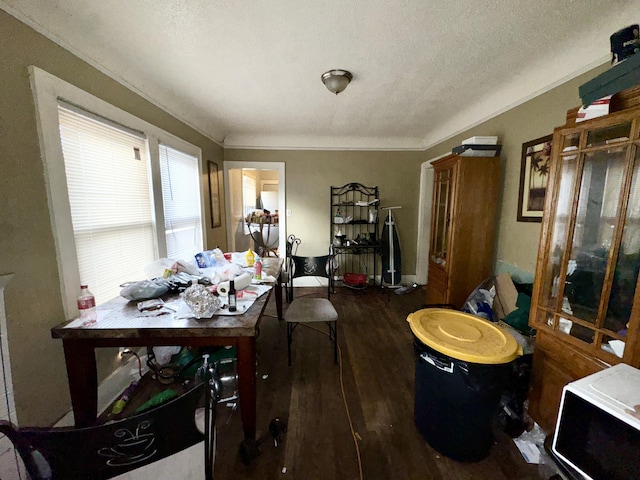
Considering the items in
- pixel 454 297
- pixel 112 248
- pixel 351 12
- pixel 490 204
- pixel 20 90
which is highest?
pixel 351 12

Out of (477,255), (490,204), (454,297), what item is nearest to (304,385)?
(454,297)

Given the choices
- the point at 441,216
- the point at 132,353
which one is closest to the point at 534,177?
the point at 441,216

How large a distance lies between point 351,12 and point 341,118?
5.36 feet

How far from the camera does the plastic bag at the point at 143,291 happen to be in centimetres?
151

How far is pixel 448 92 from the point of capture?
2.24 meters

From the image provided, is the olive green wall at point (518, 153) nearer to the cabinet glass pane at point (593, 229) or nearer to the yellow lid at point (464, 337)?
the cabinet glass pane at point (593, 229)

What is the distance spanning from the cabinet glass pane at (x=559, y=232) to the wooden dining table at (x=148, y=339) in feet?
5.24

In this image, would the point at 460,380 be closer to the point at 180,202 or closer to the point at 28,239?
the point at 28,239

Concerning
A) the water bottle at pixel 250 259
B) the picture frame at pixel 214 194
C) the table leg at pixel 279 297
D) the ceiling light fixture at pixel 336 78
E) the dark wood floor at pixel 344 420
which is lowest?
the dark wood floor at pixel 344 420

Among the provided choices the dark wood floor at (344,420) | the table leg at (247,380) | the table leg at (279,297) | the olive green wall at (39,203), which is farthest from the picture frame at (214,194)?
the table leg at (247,380)

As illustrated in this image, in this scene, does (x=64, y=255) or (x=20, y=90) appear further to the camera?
(x=64, y=255)

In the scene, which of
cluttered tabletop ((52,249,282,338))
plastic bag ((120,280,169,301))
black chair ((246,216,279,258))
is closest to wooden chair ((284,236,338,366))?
cluttered tabletop ((52,249,282,338))

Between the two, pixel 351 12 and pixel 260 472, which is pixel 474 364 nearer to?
pixel 260 472

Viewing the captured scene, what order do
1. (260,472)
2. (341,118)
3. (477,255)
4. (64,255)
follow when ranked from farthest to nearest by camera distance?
(341,118) → (477,255) → (64,255) → (260,472)
